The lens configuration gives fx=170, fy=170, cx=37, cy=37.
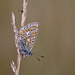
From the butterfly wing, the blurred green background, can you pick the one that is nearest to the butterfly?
the butterfly wing

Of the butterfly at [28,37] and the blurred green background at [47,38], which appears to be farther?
the blurred green background at [47,38]

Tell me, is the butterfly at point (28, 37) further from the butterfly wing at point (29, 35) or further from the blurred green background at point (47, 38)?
the blurred green background at point (47, 38)

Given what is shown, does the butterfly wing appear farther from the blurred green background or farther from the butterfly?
the blurred green background

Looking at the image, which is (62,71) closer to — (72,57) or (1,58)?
(72,57)

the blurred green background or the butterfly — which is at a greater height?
the butterfly

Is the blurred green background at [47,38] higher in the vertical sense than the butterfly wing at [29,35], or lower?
lower

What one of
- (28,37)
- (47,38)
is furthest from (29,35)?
(47,38)

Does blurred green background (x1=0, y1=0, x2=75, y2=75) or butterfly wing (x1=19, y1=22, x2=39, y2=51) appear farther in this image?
blurred green background (x1=0, y1=0, x2=75, y2=75)

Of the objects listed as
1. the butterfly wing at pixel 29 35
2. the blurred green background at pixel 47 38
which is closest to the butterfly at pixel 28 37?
the butterfly wing at pixel 29 35
